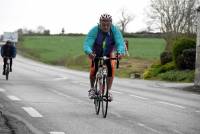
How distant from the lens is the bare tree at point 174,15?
67.0m

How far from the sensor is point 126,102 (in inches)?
635

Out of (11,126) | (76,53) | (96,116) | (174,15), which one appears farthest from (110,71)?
(76,53)

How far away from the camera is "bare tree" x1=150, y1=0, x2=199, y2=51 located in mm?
67000

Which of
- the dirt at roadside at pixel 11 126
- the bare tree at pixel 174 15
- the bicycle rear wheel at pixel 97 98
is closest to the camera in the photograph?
the dirt at roadside at pixel 11 126

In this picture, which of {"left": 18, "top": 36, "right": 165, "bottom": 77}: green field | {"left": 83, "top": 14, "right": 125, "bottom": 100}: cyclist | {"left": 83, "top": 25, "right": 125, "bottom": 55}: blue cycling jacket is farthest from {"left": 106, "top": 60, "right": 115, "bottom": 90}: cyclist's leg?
{"left": 18, "top": 36, "right": 165, "bottom": 77}: green field

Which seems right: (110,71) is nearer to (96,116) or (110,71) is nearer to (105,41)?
(105,41)

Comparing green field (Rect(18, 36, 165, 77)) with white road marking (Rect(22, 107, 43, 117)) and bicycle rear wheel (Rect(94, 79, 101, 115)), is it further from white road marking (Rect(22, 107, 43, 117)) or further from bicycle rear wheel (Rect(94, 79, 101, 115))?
bicycle rear wheel (Rect(94, 79, 101, 115))

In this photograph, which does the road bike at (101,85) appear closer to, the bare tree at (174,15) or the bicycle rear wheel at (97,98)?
the bicycle rear wheel at (97,98)

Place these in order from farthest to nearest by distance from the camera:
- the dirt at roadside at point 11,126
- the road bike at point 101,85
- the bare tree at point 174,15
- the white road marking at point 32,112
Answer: the bare tree at point 174,15 < the road bike at point 101,85 < the white road marking at point 32,112 < the dirt at roadside at point 11,126

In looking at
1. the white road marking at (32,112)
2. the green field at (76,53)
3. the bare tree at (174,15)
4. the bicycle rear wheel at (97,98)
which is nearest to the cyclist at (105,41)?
the bicycle rear wheel at (97,98)

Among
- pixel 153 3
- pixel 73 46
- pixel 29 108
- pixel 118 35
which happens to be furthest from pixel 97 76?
pixel 73 46

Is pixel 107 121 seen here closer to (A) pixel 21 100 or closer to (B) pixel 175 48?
(A) pixel 21 100

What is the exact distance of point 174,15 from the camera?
7150cm

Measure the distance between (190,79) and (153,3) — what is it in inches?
1725
